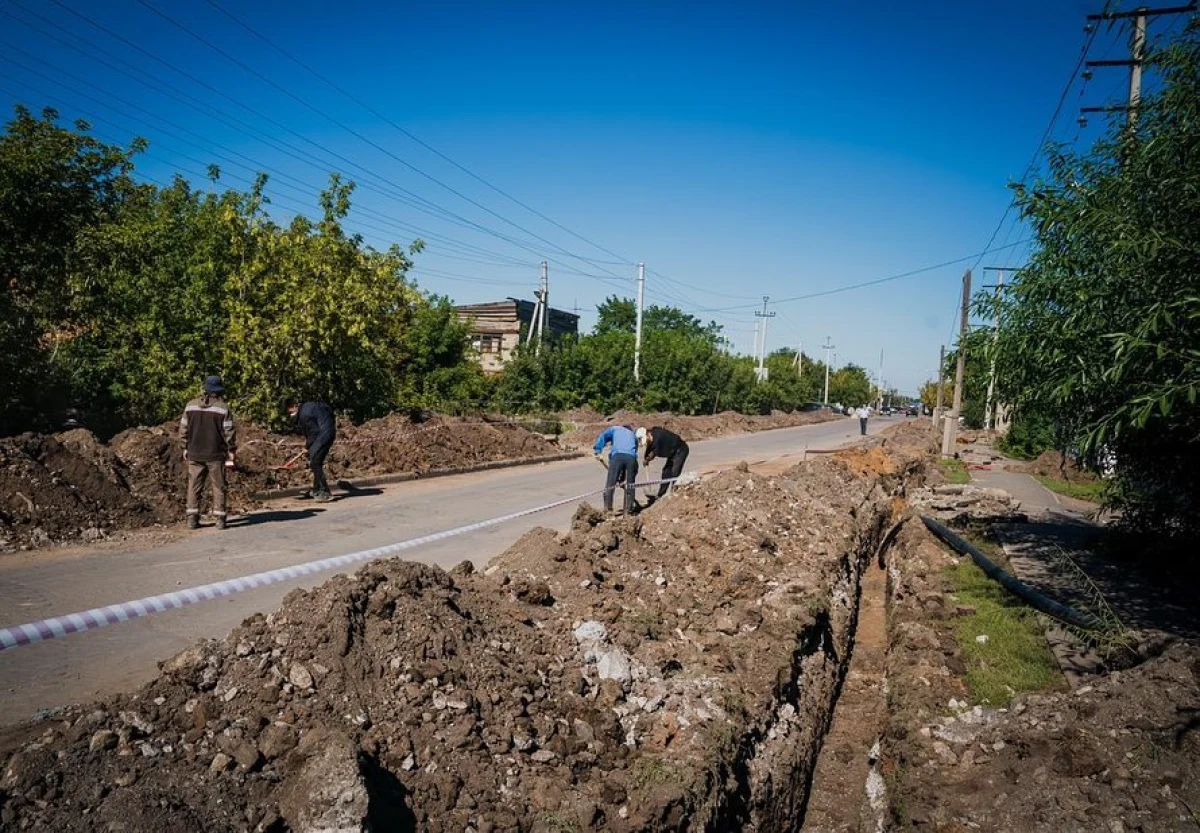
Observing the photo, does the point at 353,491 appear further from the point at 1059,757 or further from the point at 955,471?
the point at 955,471

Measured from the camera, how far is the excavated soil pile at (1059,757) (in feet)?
13.0

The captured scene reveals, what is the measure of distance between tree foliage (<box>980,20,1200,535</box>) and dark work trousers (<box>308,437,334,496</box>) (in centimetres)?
977

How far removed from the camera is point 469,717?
3.53m

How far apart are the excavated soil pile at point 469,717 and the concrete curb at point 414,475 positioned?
6.21m

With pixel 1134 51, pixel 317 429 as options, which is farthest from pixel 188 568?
pixel 1134 51

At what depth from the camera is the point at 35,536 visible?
753 centimetres

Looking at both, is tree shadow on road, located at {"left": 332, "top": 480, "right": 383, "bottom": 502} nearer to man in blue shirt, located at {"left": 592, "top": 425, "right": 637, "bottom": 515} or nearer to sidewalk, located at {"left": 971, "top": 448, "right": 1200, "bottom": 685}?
man in blue shirt, located at {"left": 592, "top": 425, "right": 637, "bottom": 515}

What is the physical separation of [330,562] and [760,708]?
3.45 meters

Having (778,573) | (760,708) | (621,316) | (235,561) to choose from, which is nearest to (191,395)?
(235,561)

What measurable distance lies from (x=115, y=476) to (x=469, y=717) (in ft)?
25.2

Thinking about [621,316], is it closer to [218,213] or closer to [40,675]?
[218,213]

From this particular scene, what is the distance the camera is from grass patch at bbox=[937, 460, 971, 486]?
64.5 ft

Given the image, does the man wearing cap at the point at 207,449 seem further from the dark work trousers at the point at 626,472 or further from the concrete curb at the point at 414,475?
the dark work trousers at the point at 626,472

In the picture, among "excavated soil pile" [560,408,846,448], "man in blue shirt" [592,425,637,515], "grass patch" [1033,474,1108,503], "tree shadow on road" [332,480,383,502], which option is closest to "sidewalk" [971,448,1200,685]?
"grass patch" [1033,474,1108,503]
